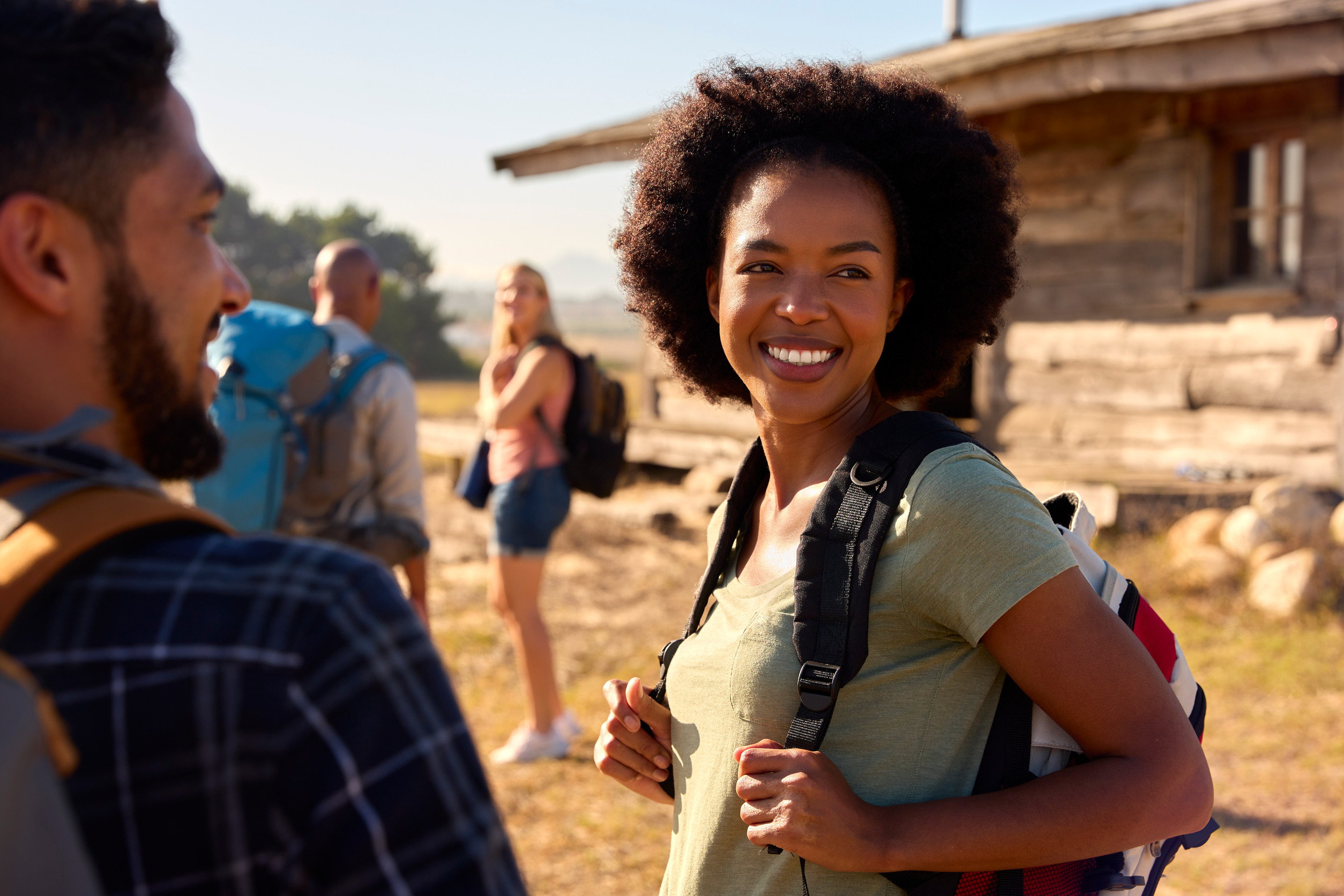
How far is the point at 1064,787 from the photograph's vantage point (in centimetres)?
137

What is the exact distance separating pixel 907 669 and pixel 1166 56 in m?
6.44

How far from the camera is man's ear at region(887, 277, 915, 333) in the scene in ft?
6.11

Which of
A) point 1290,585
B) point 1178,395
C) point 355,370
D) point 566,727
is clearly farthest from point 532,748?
point 1178,395

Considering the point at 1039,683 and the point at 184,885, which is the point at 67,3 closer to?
the point at 184,885

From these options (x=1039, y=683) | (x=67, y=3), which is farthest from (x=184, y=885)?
(x=1039, y=683)

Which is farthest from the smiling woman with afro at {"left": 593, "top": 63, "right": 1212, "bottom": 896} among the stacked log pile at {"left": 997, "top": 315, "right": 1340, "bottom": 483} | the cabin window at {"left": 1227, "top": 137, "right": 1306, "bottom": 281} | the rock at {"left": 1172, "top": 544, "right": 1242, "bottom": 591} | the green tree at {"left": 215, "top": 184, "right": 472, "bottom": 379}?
the green tree at {"left": 215, "top": 184, "right": 472, "bottom": 379}

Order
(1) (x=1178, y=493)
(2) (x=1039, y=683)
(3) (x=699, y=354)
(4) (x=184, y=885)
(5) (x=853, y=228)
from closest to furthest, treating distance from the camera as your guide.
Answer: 1. (4) (x=184, y=885)
2. (2) (x=1039, y=683)
3. (5) (x=853, y=228)
4. (3) (x=699, y=354)
5. (1) (x=1178, y=493)

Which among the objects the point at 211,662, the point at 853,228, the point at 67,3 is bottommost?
the point at 211,662

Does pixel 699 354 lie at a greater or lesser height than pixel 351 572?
greater

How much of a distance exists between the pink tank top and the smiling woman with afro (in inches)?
116

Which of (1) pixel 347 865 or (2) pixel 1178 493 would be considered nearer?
(1) pixel 347 865

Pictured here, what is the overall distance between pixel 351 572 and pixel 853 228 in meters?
1.08

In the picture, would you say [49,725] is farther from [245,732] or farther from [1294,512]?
[1294,512]

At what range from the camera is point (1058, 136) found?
28.2ft
